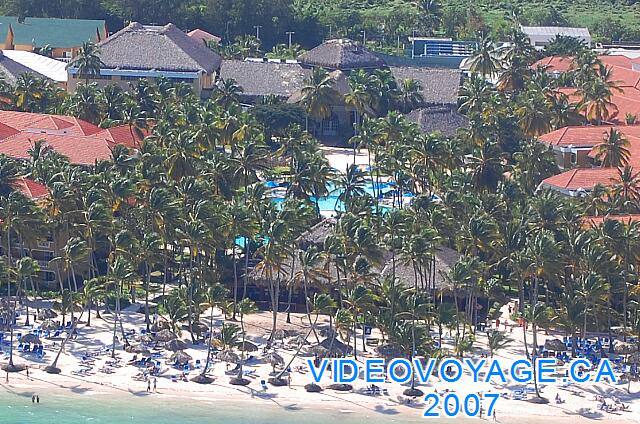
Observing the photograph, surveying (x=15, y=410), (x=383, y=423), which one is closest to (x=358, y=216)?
(x=383, y=423)

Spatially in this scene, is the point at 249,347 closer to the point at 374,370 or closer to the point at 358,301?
the point at 358,301

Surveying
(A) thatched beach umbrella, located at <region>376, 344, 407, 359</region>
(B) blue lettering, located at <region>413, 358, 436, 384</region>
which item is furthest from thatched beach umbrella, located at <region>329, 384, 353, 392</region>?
(B) blue lettering, located at <region>413, 358, 436, 384</region>

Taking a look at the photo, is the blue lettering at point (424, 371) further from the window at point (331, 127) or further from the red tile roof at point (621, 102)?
the window at point (331, 127)

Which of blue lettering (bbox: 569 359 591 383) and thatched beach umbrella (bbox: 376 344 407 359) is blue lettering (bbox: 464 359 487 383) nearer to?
thatched beach umbrella (bbox: 376 344 407 359)

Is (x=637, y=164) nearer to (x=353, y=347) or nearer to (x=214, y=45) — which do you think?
(x=353, y=347)

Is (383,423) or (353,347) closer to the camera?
(383,423)

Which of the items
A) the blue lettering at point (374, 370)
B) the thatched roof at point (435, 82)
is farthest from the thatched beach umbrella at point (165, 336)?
the thatched roof at point (435, 82)

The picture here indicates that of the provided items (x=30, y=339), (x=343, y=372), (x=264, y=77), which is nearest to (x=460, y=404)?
(x=343, y=372)
